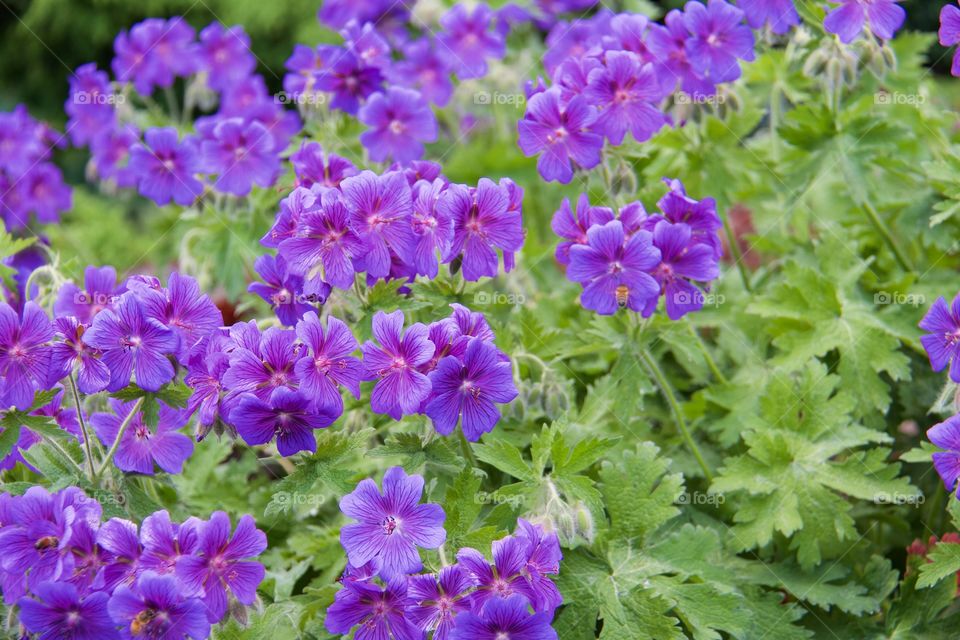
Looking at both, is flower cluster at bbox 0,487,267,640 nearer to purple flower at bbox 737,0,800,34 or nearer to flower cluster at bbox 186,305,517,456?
flower cluster at bbox 186,305,517,456

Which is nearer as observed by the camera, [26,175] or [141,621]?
[141,621]

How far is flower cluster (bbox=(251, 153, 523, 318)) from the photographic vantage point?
2000mm

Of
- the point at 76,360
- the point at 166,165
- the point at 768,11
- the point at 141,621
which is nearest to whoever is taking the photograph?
the point at 141,621

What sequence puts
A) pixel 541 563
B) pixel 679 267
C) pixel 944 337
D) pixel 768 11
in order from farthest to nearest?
pixel 768 11 < pixel 679 267 < pixel 944 337 < pixel 541 563

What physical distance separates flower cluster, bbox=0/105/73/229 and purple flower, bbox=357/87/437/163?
4.35 feet

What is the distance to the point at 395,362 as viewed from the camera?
1897mm

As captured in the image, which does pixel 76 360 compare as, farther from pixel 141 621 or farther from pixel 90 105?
pixel 90 105

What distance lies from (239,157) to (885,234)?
1.81m

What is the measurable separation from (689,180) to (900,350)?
74 centimetres

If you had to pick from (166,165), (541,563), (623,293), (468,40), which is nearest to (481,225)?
(623,293)

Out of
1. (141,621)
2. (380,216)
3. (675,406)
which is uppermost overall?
(380,216)

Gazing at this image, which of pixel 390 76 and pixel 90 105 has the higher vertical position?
pixel 390 76

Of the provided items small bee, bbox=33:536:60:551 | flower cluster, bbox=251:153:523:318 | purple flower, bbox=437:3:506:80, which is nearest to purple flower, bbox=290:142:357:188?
flower cluster, bbox=251:153:523:318

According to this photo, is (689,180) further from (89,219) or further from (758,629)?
(89,219)
